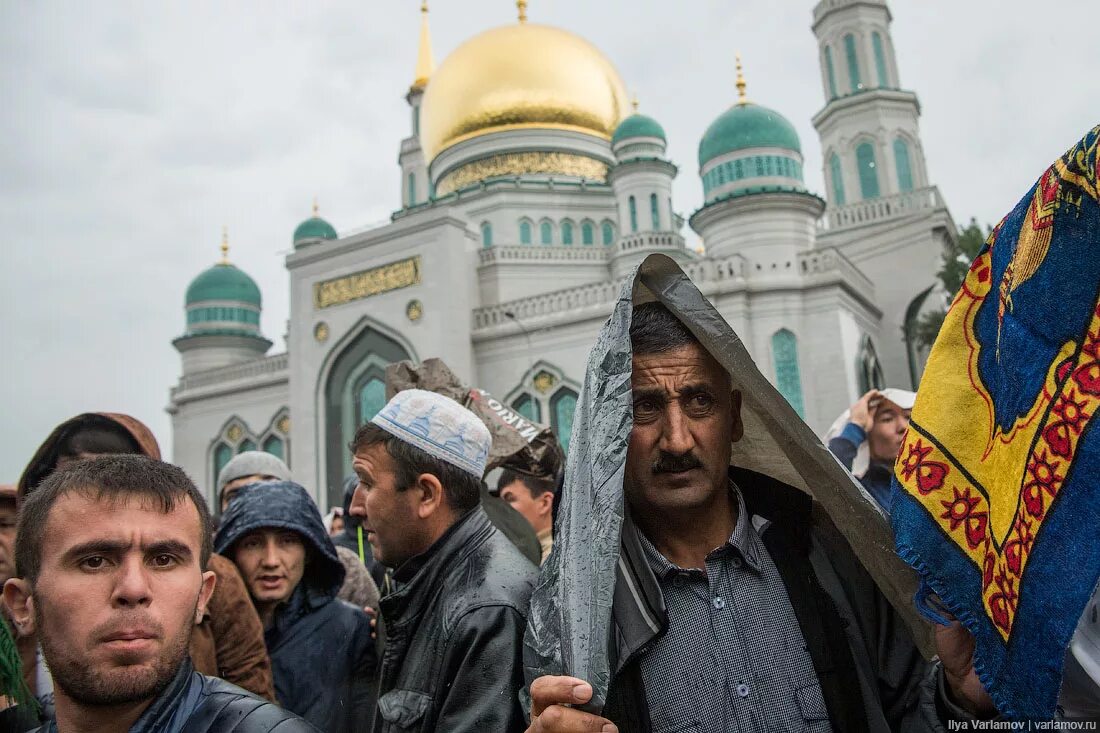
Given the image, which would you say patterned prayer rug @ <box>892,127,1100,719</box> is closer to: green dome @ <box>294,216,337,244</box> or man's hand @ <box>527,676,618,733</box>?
man's hand @ <box>527,676,618,733</box>

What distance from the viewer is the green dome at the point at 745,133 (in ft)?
53.0

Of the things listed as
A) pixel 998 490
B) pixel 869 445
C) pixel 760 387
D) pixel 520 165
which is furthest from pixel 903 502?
pixel 520 165

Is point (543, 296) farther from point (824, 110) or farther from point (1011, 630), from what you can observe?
point (1011, 630)

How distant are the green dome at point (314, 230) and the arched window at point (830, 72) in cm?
1279

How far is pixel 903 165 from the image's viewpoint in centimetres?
1675

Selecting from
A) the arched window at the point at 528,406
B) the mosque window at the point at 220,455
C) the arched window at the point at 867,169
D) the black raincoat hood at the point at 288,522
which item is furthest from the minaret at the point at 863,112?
the black raincoat hood at the point at 288,522

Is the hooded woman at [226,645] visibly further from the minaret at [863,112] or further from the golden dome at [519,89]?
the golden dome at [519,89]

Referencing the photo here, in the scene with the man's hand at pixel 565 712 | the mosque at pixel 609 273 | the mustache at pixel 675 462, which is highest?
the mosque at pixel 609 273

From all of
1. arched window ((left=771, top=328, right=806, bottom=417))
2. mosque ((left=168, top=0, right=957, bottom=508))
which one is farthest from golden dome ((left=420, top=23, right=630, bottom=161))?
arched window ((left=771, top=328, right=806, bottom=417))

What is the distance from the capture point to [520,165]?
22.0 meters

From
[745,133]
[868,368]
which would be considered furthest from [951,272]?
[745,133]

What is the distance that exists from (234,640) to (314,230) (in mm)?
21798

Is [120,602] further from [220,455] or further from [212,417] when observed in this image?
[212,417]

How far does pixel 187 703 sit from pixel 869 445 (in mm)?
2639
